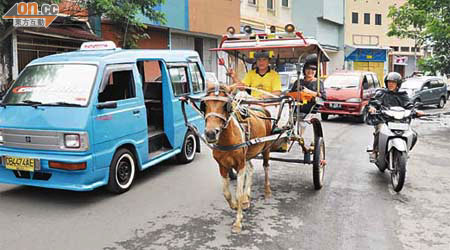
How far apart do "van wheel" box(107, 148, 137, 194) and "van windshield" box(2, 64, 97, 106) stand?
97 cm

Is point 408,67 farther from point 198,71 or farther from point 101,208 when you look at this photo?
point 101,208

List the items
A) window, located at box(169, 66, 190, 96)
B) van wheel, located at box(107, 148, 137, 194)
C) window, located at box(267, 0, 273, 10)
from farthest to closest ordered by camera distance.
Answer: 1. window, located at box(267, 0, 273, 10)
2. window, located at box(169, 66, 190, 96)
3. van wheel, located at box(107, 148, 137, 194)

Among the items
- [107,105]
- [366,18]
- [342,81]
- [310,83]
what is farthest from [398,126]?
[366,18]

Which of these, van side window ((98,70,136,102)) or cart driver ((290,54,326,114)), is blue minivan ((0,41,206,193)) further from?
cart driver ((290,54,326,114))

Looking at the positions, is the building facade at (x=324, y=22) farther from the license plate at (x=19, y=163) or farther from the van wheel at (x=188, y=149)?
the license plate at (x=19, y=163)

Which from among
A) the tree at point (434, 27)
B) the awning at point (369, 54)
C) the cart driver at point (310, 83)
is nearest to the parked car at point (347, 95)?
the tree at point (434, 27)

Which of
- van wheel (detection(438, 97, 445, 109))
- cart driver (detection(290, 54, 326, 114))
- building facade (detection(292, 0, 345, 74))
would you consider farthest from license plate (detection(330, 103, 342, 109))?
building facade (detection(292, 0, 345, 74))

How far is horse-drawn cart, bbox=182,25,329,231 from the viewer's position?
4645 mm

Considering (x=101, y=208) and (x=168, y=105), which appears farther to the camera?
(x=168, y=105)

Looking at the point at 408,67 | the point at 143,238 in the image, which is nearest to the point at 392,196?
the point at 143,238

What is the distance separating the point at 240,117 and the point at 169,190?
6.99 feet

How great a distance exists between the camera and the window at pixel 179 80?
317 inches

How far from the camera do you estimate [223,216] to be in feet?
18.0

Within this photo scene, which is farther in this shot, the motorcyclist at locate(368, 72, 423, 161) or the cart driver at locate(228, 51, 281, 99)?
the motorcyclist at locate(368, 72, 423, 161)
